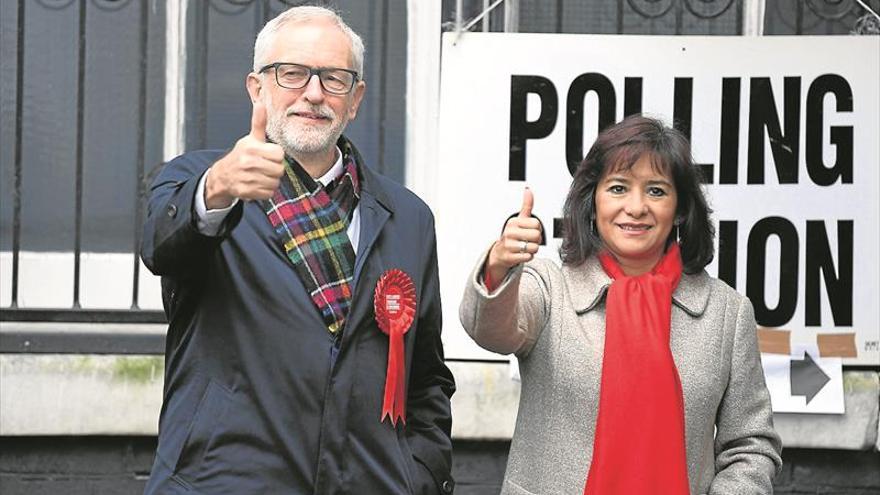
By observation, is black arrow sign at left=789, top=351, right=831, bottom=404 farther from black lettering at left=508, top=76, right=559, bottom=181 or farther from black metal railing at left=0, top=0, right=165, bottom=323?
black metal railing at left=0, top=0, right=165, bottom=323

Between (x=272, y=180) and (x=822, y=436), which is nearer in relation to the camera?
(x=272, y=180)

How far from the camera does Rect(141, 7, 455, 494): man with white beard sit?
3.51 m

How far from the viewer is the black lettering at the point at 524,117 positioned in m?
6.07

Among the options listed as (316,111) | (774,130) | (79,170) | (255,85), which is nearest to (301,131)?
(316,111)

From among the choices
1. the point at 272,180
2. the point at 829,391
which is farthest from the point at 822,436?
the point at 272,180

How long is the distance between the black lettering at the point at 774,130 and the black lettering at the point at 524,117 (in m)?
0.70

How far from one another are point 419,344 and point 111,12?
2.67 m

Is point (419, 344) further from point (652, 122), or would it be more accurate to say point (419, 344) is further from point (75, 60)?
point (75, 60)

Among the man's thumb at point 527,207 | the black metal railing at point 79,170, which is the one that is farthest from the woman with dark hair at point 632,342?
the black metal railing at point 79,170

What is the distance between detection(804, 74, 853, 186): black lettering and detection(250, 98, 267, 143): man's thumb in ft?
10.5

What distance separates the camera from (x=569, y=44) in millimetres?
6086

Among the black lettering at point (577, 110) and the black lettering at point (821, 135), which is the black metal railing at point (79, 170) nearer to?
the black lettering at point (577, 110)

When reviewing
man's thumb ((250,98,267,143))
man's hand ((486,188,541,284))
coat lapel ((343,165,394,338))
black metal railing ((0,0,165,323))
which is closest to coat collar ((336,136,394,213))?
coat lapel ((343,165,394,338))

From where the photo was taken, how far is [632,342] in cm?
391
